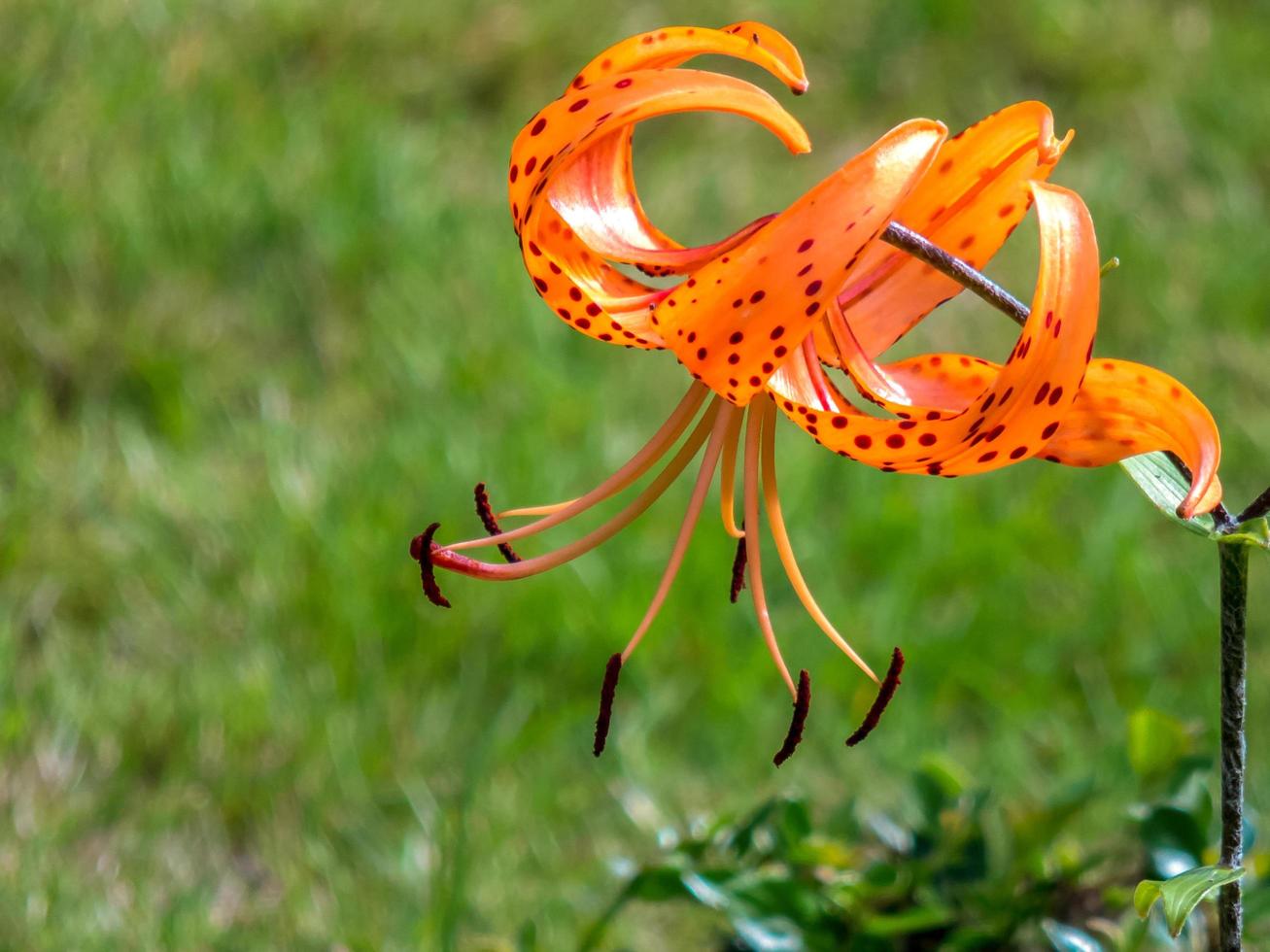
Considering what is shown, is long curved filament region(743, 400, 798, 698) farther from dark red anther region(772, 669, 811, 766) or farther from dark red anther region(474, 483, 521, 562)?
dark red anther region(474, 483, 521, 562)

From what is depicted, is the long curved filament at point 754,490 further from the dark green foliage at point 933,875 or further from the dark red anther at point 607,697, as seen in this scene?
the dark green foliage at point 933,875

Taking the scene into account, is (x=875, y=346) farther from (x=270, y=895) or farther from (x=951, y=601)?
(x=951, y=601)

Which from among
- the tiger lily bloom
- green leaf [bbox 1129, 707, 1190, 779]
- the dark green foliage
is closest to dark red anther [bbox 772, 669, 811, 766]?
the tiger lily bloom

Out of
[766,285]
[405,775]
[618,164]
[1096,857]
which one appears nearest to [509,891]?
[405,775]

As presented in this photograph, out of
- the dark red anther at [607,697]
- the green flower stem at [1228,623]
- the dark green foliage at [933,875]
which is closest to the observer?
the green flower stem at [1228,623]

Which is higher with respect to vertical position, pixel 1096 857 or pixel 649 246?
pixel 649 246

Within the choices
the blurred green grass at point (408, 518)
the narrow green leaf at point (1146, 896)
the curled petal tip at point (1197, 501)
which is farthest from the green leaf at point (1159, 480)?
the blurred green grass at point (408, 518)

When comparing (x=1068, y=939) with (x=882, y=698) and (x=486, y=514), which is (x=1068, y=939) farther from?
(x=486, y=514)
